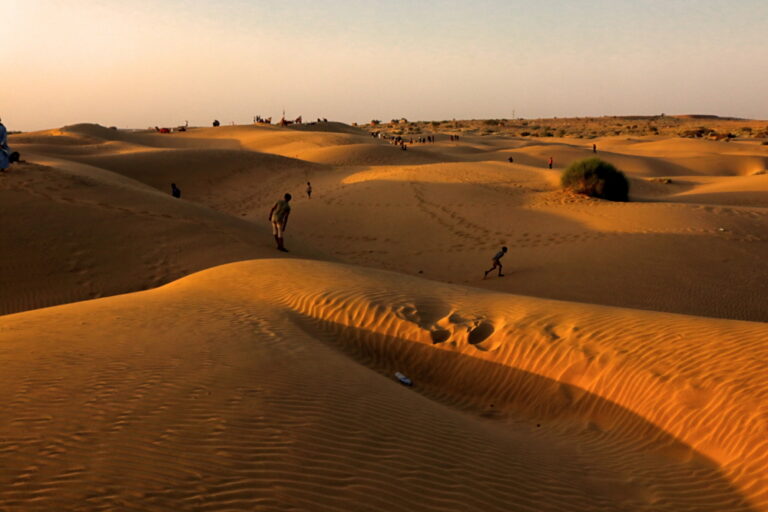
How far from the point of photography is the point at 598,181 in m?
24.5

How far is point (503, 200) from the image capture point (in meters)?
25.4

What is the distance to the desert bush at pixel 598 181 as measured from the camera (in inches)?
969

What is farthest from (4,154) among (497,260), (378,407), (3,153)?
(378,407)

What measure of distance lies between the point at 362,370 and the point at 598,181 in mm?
21017

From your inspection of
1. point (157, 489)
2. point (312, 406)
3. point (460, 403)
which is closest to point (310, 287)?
point (460, 403)

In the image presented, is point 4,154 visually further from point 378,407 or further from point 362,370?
point 378,407

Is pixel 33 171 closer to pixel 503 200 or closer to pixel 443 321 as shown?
pixel 443 321

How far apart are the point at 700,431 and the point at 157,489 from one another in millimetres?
5096

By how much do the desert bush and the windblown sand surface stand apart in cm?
643

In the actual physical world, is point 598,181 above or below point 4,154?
below

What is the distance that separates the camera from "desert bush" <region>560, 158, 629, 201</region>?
80.7 feet

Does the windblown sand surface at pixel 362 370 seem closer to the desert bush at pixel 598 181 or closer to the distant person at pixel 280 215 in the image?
the distant person at pixel 280 215

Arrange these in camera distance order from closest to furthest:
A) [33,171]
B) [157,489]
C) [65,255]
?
[157,489] < [65,255] < [33,171]

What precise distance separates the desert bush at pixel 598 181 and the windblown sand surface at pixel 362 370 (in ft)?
21.1
